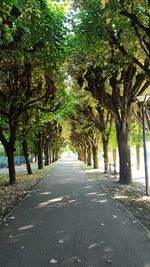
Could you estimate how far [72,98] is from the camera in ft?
95.3

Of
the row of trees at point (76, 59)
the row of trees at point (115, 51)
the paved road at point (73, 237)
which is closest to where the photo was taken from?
the paved road at point (73, 237)

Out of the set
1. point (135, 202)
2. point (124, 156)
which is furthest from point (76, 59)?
point (135, 202)

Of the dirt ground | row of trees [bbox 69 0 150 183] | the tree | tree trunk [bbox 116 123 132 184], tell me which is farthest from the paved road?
tree trunk [bbox 116 123 132 184]

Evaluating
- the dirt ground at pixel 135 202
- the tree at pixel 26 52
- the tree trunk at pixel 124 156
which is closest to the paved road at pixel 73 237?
the dirt ground at pixel 135 202

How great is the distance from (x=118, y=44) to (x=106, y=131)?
16861mm

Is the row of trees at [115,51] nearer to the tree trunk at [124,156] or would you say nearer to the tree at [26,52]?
the tree trunk at [124,156]

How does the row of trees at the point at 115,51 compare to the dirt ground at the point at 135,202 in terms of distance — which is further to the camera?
the row of trees at the point at 115,51

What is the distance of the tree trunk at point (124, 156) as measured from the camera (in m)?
20.3

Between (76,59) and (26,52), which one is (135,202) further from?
(76,59)

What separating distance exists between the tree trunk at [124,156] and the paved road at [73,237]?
7.87 metres

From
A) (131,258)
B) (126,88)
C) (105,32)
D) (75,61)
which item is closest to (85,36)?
(105,32)

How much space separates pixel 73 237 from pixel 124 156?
13157 millimetres

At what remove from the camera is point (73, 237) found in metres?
7.72

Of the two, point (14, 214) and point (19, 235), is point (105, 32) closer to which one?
point (14, 214)
